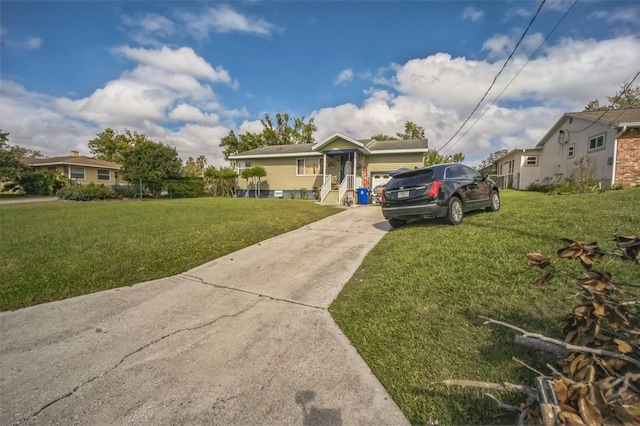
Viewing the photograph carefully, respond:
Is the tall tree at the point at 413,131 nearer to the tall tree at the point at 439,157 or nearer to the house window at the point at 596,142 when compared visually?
the tall tree at the point at 439,157

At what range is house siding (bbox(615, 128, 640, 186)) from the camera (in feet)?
41.6

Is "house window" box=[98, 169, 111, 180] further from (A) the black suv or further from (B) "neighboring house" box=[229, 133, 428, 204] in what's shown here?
(A) the black suv

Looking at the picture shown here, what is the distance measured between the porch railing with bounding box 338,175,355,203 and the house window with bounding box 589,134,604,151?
1265 centimetres

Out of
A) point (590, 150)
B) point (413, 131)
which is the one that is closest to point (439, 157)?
point (413, 131)

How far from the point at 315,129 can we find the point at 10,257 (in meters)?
38.0

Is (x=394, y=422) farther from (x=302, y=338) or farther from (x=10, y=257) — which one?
(x=10, y=257)

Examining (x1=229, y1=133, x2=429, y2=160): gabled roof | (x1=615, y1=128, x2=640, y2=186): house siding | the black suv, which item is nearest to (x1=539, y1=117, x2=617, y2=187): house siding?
(x1=615, y1=128, x2=640, y2=186): house siding

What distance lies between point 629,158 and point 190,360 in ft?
61.2

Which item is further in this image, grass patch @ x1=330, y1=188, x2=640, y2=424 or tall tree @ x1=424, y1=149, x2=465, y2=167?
tall tree @ x1=424, y1=149, x2=465, y2=167

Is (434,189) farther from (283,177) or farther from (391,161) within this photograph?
(283,177)

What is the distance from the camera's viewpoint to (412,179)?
7.20 metres

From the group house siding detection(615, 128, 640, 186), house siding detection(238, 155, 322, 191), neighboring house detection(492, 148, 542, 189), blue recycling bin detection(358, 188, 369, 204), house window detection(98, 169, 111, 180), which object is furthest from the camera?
house window detection(98, 169, 111, 180)

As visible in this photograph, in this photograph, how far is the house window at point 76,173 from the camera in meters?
31.9

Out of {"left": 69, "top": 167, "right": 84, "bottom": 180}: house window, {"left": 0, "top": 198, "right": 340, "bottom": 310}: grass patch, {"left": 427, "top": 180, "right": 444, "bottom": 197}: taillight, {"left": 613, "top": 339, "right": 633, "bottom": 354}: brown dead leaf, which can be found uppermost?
{"left": 69, "top": 167, "right": 84, "bottom": 180}: house window
